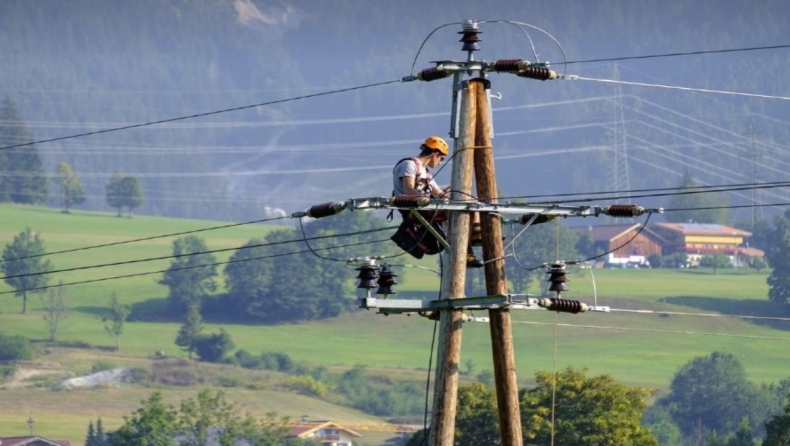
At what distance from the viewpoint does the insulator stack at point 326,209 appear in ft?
89.5

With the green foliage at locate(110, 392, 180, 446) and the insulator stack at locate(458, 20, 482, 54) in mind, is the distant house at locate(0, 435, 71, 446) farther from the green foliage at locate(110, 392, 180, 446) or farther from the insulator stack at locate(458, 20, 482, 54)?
the insulator stack at locate(458, 20, 482, 54)

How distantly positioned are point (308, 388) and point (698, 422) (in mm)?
35562

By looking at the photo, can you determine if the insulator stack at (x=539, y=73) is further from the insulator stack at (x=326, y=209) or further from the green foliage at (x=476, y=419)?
the green foliage at (x=476, y=419)

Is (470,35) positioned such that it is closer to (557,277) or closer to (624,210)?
(624,210)

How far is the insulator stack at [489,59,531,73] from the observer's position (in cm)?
2755

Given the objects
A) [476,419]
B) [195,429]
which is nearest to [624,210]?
[476,419]

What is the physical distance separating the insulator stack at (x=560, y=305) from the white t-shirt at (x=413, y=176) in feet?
6.70

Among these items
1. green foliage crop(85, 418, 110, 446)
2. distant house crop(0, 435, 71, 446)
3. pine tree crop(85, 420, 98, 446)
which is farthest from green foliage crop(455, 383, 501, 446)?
pine tree crop(85, 420, 98, 446)

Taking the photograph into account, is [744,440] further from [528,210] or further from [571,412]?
[528,210]

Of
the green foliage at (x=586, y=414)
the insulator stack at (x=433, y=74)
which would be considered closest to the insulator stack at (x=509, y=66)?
the insulator stack at (x=433, y=74)

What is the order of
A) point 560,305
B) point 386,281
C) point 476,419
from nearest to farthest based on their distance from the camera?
point 560,305
point 386,281
point 476,419

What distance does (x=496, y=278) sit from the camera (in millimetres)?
27109

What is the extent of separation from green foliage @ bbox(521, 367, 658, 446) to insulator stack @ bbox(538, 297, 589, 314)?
5701 cm

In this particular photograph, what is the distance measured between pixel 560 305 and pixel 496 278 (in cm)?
86
